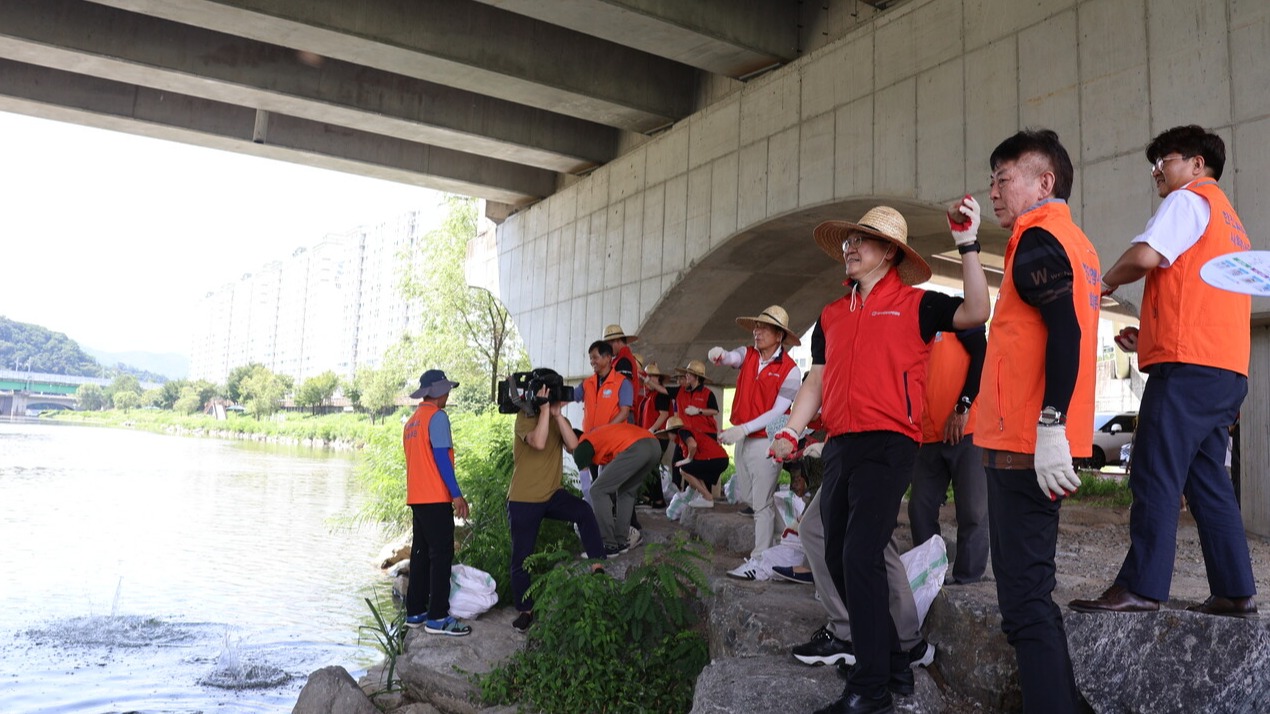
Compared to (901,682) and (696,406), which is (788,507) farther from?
(696,406)

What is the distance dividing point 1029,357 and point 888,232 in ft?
2.58

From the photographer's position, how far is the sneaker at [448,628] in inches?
261

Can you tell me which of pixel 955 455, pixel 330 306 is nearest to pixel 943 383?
pixel 955 455

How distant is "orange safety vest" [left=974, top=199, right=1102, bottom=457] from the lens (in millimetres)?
2854

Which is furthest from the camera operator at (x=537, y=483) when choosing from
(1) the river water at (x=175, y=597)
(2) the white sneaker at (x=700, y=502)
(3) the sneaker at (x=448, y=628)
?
(2) the white sneaker at (x=700, y=502)

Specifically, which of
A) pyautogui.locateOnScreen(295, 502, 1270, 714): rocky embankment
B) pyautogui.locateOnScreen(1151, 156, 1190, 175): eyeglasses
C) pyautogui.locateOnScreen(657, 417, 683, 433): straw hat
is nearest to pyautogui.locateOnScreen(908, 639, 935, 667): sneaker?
pyautogui.locateOnScreen(295, 502, 1270, 714): rocky embankment

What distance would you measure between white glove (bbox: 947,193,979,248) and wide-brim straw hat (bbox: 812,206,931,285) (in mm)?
273

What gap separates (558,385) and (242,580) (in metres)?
7.23

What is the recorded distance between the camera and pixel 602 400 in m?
7.61

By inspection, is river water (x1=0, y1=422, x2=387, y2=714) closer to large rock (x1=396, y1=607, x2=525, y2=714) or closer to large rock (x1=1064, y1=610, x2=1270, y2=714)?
large rock (x1=396, y1=607, x2=525, y2=714)

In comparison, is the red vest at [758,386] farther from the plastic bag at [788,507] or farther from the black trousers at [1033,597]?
the black trousers at [1033,597]

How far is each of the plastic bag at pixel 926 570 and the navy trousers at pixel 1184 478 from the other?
33.8 inches

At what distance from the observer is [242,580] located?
11523 millimetres

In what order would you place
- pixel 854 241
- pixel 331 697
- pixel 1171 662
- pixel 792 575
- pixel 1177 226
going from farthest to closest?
1. pixel 331 697
2. pixel 792 575
3. pixel 854 241
4. pixel 1177 226
5. pixel 1171 662
